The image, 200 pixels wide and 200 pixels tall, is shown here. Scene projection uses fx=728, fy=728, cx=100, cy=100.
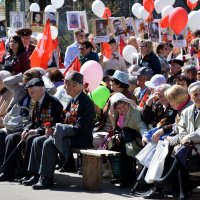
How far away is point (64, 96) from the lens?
11164 mm

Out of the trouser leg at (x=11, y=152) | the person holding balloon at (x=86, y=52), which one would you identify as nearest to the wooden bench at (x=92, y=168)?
the trouser leg at (x=11, y=152)

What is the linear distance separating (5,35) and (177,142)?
7909mm

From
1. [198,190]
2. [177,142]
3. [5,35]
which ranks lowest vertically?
[198,190]

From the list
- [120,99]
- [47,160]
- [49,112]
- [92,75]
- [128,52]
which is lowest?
[47,160]

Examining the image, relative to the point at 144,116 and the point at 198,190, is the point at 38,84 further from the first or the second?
the point at 198,190

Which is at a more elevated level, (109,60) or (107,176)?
(109,60)

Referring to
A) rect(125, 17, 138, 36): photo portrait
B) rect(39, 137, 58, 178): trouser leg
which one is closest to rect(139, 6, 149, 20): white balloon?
rect(125, 17, 138, 36): photo portrait

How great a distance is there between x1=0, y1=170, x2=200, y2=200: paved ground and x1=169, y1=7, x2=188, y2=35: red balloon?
5.28 metres

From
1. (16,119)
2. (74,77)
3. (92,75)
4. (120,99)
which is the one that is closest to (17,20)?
(92,75)

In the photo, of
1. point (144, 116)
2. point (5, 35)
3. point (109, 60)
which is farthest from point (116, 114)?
point (5, 35)

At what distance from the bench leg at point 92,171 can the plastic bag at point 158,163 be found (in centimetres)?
79

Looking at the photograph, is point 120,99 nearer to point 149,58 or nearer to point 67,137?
point 67,137

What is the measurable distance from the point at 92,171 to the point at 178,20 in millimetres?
5968

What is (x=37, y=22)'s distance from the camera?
15875 millimetres
